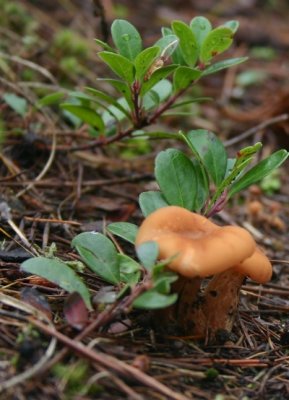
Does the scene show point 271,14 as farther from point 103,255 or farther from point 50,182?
point 103,255

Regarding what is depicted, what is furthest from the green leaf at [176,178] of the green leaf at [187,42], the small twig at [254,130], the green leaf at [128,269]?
the small twig at [254,130]

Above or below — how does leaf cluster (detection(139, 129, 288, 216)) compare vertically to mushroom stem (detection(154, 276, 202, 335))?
above

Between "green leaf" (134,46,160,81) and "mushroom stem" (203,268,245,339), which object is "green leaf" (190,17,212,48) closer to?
"green leaf" (134,46,160,81)

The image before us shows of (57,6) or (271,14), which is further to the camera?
(271,14)

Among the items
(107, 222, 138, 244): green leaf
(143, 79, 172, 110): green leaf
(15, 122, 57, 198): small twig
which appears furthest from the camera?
(15, 122, 57, 198): small twig

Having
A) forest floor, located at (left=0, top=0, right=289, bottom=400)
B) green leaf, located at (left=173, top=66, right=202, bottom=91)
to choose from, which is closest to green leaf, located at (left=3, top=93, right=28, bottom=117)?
forest floor, located at (left=0, top=0, right=289, bottom=400)

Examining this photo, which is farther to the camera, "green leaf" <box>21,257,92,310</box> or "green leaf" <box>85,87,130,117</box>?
"green leaf" <box>85,87,130,117</box>

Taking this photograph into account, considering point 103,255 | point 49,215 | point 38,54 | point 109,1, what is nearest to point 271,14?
point 109,1

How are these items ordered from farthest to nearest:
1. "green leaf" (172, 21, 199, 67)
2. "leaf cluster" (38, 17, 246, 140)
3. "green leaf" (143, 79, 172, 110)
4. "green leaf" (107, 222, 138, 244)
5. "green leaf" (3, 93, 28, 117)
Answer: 1. "green leaf" (3, 93, 28, 117)
2. "green leaf" (143, 79, 172, 110)
3. "green leaf" (172, 21, 199, 67)
4. "leaf cluster" (38, 17, 246, 140)
5. "green leaf" (107, 222, 138, 244)

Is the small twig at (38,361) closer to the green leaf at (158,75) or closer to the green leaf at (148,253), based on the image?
the green leaf at (148,253)
